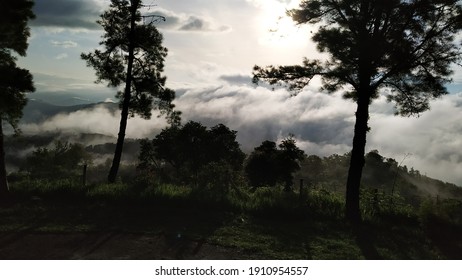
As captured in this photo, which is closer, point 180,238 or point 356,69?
point 180,238

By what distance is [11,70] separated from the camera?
14719 millimetres

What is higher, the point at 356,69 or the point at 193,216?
the point at 356,69

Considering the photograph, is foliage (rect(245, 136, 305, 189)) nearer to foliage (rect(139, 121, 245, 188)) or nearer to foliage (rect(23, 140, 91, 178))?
foliage (rect(139, 121, 245, 188))

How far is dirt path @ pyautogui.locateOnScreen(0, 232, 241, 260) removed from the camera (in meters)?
9.14

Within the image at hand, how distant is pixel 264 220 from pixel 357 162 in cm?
398

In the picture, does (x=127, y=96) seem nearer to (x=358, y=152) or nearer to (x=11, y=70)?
(x=11, y=70)

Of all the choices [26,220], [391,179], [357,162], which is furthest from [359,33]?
[391,179]

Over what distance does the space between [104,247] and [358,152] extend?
9145 mm

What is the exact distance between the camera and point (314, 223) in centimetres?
1348

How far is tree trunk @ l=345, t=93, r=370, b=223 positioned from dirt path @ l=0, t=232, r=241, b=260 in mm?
6064

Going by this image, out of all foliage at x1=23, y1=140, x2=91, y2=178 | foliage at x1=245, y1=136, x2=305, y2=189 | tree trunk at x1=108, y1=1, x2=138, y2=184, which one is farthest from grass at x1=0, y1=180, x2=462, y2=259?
foliage at x1=23, y1=140, x2=91, y2=178

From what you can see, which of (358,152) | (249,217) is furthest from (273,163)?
(249,217)

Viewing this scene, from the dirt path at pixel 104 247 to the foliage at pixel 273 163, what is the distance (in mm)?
50414

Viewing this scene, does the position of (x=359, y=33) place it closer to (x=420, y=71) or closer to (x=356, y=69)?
(x=356, y=69)
